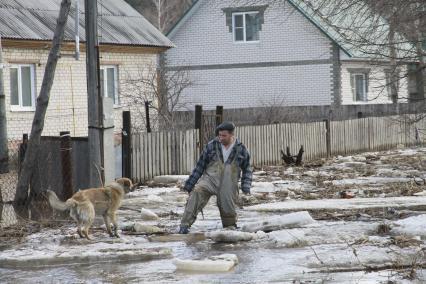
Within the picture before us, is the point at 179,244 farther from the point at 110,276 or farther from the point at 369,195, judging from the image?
the point at 369,195

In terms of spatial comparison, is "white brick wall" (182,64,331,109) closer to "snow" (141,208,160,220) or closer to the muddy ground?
the muddy ground

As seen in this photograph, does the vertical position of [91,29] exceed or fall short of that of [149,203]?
it exceeds it

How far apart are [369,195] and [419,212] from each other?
294 centimetres

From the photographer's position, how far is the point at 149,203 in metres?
15.1

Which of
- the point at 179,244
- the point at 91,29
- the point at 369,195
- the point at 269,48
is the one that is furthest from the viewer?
the point at 269,48

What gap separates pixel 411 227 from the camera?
10773 mm

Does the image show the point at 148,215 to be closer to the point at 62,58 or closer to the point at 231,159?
the point at 231,159

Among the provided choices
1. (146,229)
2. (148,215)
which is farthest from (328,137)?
(146,229)

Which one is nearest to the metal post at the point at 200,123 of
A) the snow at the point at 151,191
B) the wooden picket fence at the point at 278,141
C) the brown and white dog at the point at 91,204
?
the wooden picket fence at the point at 278,141

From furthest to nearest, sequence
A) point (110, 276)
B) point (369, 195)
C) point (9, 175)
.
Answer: point (9, 175)
point (369, 195)
point (110, 276)

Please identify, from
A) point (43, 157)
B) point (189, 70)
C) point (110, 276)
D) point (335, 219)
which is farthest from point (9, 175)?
point (189, 70)

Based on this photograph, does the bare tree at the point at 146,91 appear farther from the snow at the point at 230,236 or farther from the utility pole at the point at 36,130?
the snow at the point at 230,236

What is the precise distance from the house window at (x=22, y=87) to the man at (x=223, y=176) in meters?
15.5

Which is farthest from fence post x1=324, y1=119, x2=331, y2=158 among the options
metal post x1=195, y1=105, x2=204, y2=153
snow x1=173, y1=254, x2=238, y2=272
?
snow x1=173, y1=254, x2=238, y2=272
